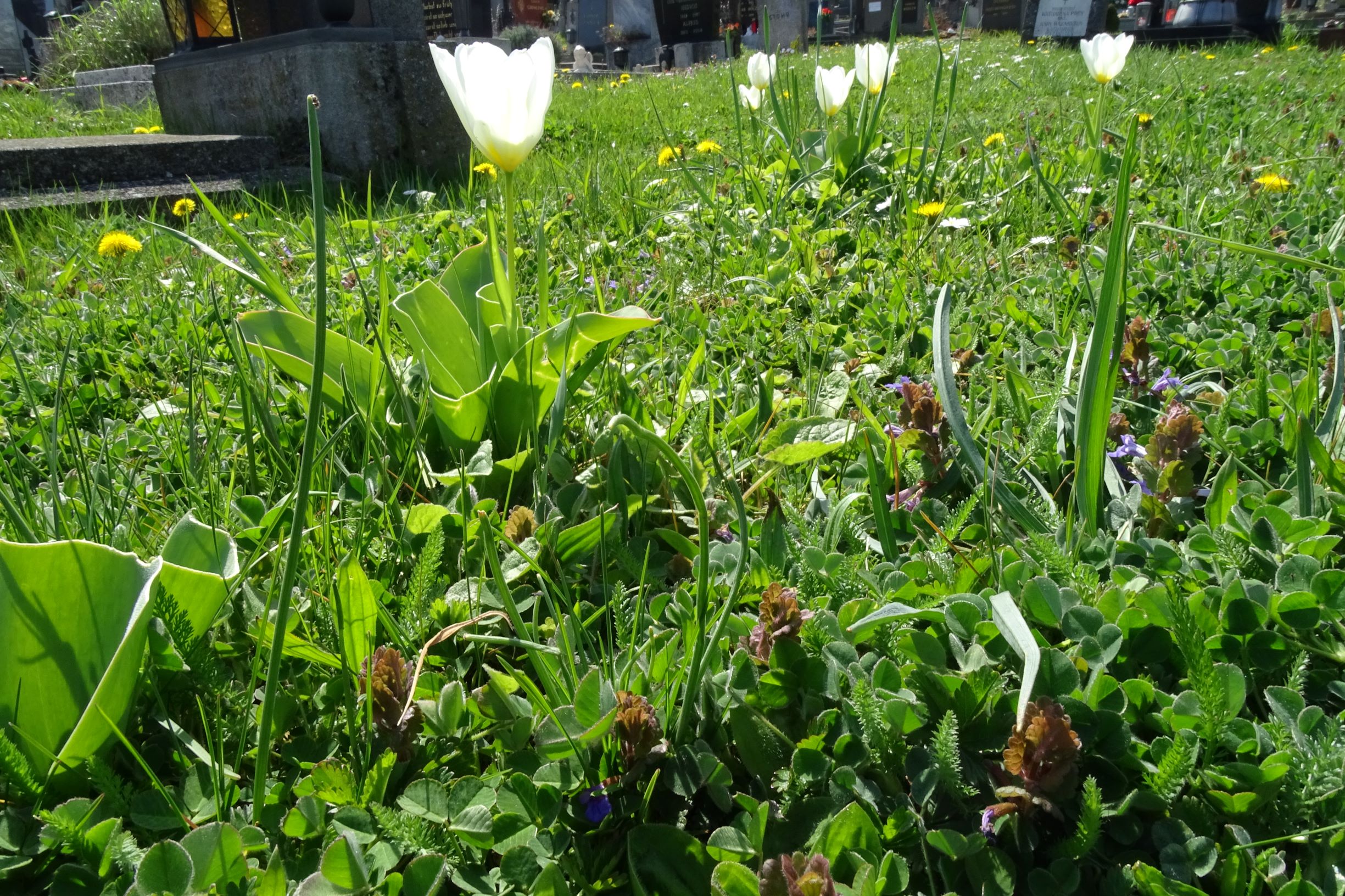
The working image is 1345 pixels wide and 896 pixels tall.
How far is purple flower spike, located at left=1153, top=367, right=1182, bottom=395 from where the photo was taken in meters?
1.46

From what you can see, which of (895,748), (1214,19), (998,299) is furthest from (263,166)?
(1214,19)

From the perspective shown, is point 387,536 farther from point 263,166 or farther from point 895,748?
point 263,166

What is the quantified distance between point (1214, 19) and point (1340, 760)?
1801 centimetres

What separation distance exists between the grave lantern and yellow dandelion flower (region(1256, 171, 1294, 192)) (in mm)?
6218

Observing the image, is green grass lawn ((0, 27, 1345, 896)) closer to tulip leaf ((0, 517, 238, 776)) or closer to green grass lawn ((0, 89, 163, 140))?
tulip leaf ((0, 517, 238, 776))

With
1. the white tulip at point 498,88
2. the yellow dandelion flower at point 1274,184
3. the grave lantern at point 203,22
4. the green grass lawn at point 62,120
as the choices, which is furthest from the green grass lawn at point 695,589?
the green grass lawn at point 62,120

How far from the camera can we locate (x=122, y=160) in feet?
14.2

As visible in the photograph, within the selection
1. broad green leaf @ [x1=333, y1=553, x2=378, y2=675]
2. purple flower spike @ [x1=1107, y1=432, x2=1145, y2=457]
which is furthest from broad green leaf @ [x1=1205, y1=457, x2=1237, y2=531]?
broad green leaf @ [x1=333, y1=553, x2=378, y2=675]

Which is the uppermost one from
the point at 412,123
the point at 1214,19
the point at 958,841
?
the point at 1214,19

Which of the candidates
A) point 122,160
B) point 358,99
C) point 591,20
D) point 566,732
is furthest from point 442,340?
point 591,20

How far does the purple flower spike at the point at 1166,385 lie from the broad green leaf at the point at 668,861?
3.72ft

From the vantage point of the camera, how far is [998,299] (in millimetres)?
1989

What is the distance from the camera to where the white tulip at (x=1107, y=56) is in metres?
2.87

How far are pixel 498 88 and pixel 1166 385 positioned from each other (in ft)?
3.87
